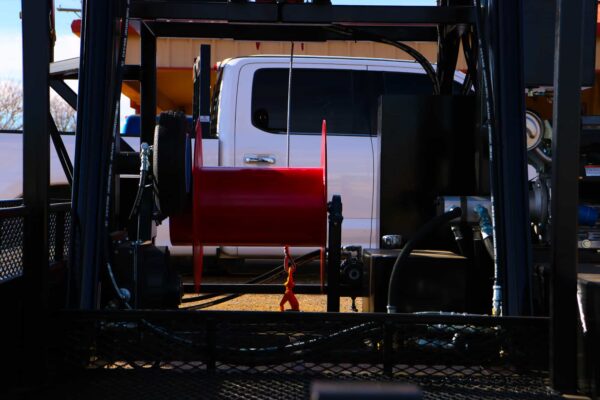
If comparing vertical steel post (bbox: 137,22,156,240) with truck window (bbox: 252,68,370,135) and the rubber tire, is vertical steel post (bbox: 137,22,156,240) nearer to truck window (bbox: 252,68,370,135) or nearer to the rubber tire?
the rubber tire

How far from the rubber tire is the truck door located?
150 inches

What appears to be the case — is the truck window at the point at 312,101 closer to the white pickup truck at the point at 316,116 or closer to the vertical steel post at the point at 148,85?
the white pickup truck at the point at 316,116

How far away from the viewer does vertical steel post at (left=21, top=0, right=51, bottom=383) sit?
225 cm

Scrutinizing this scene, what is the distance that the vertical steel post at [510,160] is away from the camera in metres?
2.44

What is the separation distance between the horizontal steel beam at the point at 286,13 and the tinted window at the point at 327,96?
3.80 meters

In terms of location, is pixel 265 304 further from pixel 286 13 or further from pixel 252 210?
pixel 286 13

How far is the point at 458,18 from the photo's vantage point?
2938mm

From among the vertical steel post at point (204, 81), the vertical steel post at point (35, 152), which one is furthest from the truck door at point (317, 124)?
the vertical steel post at point (35, 152)

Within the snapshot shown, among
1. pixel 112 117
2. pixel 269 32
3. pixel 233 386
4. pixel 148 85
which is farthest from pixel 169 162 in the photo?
pixel 148 85

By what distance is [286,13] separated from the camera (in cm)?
288

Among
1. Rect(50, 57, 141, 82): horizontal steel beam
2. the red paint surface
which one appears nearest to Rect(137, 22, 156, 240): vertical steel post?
Rect(50, 57, 141, 82): horizontal steel beam

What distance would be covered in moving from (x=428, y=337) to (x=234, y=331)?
56 cm

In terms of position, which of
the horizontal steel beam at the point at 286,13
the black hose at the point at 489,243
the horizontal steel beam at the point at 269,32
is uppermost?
the horizontal steel beam at the point at 269,32

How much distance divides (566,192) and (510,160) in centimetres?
41
